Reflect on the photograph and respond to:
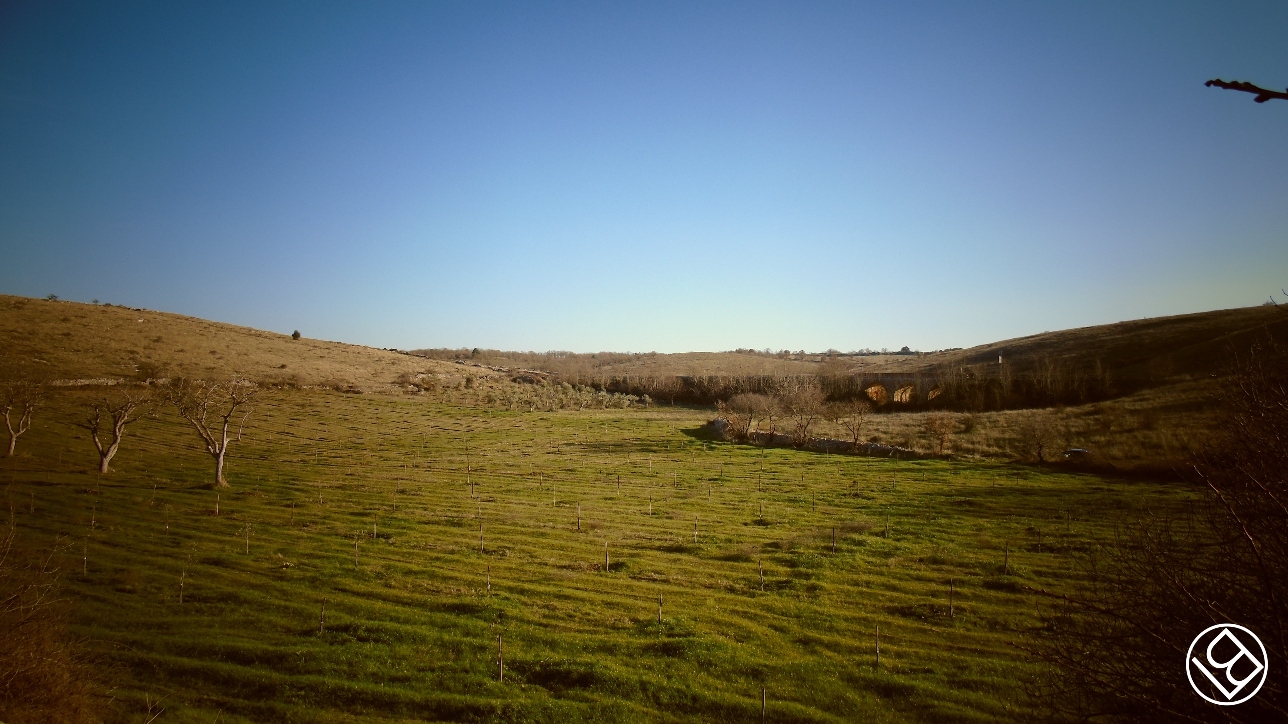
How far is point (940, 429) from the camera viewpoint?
59.8 metres

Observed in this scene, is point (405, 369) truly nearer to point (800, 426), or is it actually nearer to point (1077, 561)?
point (800, 426)

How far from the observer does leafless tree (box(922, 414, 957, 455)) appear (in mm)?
56706

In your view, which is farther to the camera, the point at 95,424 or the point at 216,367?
A: the point at 216,367

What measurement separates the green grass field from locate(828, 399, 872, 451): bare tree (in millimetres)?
11989

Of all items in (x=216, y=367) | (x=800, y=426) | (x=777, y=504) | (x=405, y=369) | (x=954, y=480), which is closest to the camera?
(x=777, y=504)

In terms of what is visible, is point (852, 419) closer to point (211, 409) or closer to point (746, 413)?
point (746, 413)

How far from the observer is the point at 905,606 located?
68.2 ft

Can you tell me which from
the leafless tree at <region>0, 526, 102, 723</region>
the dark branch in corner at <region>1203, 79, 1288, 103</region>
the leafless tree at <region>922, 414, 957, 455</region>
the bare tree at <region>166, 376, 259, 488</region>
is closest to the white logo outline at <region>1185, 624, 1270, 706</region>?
the dark branch in corner at <region>1203, 79, 1288, 103</region>

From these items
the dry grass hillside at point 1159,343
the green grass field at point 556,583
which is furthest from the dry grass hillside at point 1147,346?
the green grass field at point 556,583

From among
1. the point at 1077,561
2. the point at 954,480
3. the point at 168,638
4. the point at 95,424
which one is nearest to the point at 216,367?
the point at 95,424

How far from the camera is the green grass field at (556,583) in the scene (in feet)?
50.3

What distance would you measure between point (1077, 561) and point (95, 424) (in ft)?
194

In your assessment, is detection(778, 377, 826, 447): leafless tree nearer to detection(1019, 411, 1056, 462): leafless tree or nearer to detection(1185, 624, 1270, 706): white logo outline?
detection(1019, 411, 1056, 462): leafless tree

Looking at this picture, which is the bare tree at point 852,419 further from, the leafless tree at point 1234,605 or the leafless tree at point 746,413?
the leafless tree at point 1234,605
